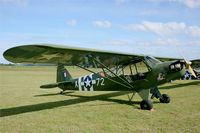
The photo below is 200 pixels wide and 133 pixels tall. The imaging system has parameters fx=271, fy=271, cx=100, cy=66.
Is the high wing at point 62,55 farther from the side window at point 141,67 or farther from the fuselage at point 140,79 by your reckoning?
the fuselage at point 140,79

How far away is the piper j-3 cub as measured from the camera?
9094 millimetres

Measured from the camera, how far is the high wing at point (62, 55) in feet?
25.2

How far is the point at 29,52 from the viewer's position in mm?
8016

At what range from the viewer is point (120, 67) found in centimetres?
1130

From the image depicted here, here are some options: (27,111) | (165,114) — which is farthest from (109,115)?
(27,111)

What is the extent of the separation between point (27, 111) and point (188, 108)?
17.9 ft

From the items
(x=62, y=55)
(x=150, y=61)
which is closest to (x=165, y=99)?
(x=150, y=61)

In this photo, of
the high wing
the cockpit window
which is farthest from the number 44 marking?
the cockpit window

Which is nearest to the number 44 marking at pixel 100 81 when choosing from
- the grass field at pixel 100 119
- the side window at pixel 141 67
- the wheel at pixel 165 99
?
A: the side window at pixel 141 67

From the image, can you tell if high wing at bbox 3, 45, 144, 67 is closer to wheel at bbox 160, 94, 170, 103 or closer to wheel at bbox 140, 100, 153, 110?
wheel at bbox 160, 94, 170, 103

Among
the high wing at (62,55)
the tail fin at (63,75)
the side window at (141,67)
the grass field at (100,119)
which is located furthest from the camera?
the tail fin at (63,75)

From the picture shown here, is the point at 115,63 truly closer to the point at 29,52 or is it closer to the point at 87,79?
the point at 87,79

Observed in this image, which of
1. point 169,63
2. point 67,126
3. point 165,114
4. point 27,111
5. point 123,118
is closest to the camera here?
point 67,126

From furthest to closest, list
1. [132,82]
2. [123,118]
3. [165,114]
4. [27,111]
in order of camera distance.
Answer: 1. [132,82]
2. [27,111]
3. [165,114]
4. [123,118]
